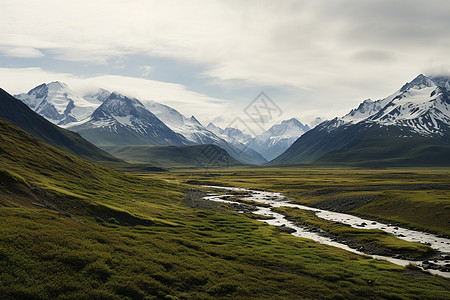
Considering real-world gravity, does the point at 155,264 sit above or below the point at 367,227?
above

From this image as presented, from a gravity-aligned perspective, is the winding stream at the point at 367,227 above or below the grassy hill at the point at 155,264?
below

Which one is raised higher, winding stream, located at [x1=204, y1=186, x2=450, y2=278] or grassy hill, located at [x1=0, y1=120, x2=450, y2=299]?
grassy hill, located at [x1=0, y1=120, x2=450, y2=299]

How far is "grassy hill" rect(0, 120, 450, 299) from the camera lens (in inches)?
958

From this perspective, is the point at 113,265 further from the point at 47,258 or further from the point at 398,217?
the point at 398,217

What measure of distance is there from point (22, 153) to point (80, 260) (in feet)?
238

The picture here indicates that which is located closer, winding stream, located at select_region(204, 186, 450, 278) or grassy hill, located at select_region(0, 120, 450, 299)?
grassy hill, located at select_region(0, 120, 450, 299)

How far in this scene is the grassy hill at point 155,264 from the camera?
79.8 feet

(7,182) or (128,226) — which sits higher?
(7,182)

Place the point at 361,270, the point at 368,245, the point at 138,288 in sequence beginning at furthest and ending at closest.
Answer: the point at 368,245, the point at 361,270, the point at 138,288

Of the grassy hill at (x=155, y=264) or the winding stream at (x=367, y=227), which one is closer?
the grassy hill at (x=155, y=264)

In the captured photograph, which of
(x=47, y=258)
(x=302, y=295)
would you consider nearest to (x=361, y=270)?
(x=302, y=295)

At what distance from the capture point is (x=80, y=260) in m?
27.0

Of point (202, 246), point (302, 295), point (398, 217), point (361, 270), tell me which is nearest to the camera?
point (302, 295)

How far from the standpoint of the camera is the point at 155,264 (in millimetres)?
30922
